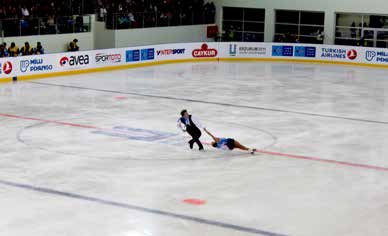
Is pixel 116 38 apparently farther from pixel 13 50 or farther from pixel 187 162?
pixel 187 162

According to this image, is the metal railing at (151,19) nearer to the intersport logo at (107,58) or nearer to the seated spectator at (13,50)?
the intersport logo at (107,58)

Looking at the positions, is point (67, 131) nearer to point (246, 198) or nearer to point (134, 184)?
point (134, 184)

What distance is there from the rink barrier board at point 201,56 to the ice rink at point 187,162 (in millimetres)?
2092

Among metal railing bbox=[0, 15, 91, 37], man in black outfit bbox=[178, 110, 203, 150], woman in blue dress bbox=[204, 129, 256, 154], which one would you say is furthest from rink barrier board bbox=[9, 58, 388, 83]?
woman in blue dress bbox=[204, 129, 256, 154]

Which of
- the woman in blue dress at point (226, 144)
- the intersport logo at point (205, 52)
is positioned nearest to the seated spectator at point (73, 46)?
the intersport logo at point (205, 52)

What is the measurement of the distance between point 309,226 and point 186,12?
3453 cm

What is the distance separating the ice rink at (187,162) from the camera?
13.5m

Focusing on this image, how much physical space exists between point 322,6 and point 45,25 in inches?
647

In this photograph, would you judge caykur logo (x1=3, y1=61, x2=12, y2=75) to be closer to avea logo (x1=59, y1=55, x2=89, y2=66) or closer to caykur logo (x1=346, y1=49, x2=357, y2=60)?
avea logo (x1=59, y1=55, x2=89, y2=66)

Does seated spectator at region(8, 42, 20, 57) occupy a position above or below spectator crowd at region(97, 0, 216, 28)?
below

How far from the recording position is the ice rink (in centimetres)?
1348

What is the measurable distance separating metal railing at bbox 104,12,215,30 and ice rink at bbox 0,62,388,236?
10.5 metres

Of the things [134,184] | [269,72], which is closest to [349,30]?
[269,72]

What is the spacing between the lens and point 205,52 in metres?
42.5
